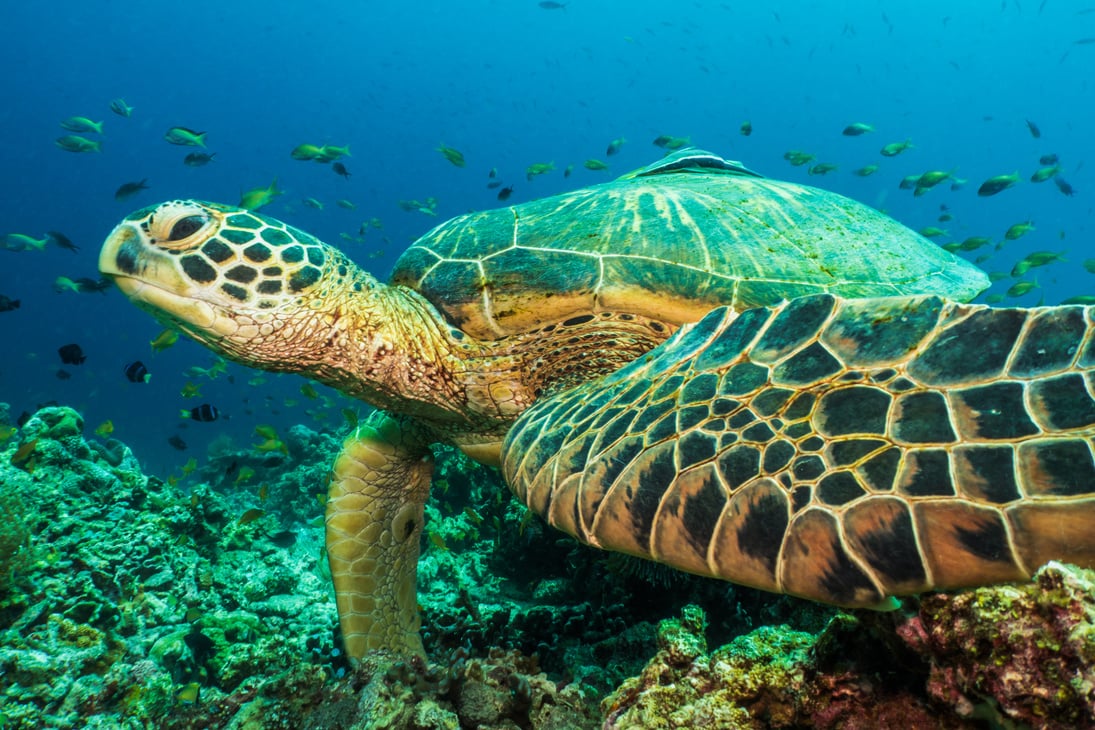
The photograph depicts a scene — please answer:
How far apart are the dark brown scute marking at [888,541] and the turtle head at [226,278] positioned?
7.82ft

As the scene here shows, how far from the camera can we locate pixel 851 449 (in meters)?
1.15

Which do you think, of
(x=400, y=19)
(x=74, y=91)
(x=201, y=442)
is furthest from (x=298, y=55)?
(x=201, y=442)

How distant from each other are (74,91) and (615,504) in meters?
98.0

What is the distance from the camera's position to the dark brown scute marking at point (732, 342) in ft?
5.24

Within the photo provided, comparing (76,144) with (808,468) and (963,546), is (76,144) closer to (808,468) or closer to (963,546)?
(808,468)

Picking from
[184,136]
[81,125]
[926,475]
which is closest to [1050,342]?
[926,475]

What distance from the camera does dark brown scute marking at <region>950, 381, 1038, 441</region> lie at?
100 centimetres

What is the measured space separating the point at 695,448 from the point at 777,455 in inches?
7.9

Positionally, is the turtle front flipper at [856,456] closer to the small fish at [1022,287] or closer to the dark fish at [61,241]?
the small fish at [1022,287]

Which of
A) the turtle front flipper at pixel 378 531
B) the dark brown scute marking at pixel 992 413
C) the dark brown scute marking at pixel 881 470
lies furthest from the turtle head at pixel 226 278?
the dark brown scute marking at pixel 992 413

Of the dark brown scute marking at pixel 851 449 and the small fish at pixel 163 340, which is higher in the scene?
the dark brown scute marking at pixel 851 449

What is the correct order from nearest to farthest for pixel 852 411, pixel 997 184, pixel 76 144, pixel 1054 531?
pixel 1054 531 < pixel 852 411 < pixel 997 184 < pixel 76 144

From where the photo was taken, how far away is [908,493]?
3.29 feet

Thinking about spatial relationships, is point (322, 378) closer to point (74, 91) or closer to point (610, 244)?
point (610, 244)
